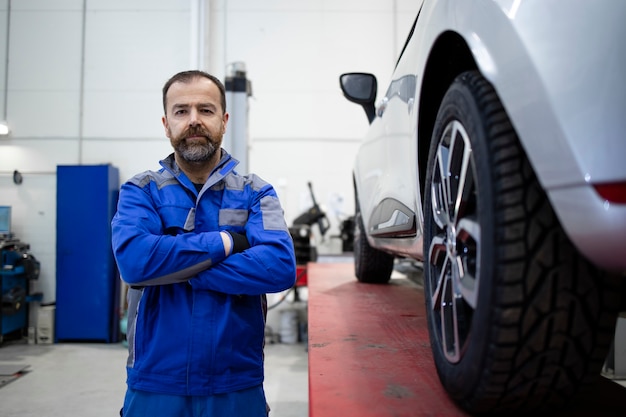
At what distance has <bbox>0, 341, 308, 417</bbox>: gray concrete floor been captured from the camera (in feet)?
13.7

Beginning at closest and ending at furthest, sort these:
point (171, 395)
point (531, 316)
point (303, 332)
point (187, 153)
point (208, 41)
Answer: point (531, 316) → point (171, 395) → point (187, 153) → point (303, 332) → point (208, 41)

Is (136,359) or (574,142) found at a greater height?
(574,142)

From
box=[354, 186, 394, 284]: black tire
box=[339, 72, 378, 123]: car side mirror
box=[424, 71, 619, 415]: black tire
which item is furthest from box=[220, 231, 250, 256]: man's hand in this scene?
box=[354, 186, 394, 284]: black tire

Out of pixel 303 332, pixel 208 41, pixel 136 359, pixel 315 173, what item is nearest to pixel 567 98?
pixel 136 359

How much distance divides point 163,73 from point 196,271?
6.65m

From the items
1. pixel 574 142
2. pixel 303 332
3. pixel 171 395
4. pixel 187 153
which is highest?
pixel 187 153

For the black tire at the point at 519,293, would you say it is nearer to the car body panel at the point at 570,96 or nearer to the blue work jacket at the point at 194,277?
the car body panel at the point at 570,96

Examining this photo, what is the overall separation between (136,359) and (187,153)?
72 cm

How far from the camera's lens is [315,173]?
736 centimetres

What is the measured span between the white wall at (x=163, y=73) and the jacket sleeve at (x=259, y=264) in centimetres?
564

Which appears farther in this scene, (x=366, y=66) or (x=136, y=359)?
(x=366, y=66)

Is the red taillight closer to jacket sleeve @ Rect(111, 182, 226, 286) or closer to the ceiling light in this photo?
jacket sleeve @ Rect(111, 182, 226, 286)

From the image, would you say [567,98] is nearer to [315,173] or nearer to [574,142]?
[574,142]

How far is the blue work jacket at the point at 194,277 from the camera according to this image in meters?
1.49
